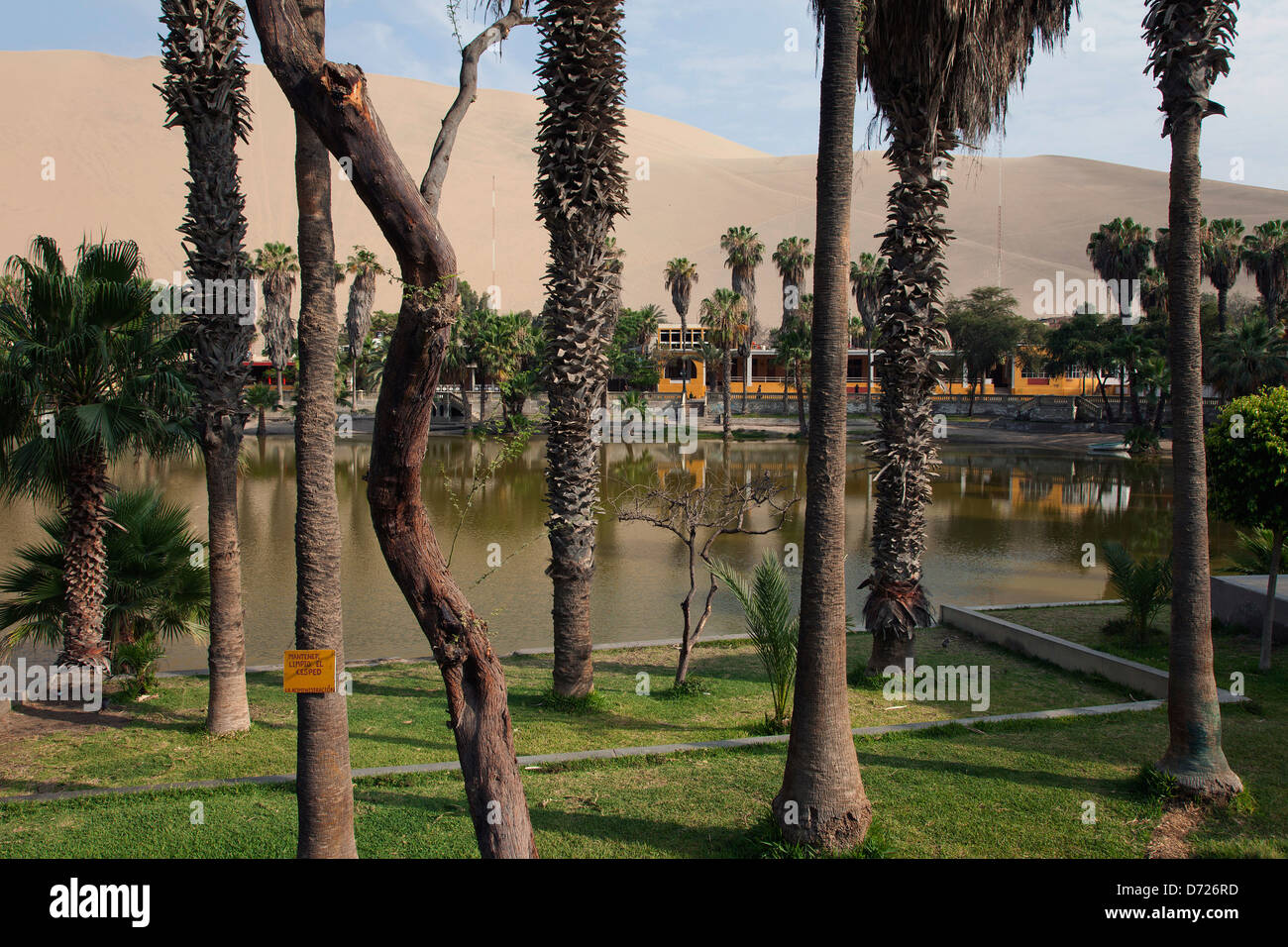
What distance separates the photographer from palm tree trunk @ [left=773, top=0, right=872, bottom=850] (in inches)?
237

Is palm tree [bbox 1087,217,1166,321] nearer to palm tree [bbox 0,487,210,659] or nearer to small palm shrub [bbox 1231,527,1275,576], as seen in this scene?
small palm shrub [bbox 1231,527,1275,576]

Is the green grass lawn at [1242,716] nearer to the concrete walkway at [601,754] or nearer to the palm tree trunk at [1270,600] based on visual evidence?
the palm tree trunk at [1270,600]

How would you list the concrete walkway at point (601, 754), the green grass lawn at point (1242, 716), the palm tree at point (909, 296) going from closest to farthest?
1. the green grass lawn at point (1242, 716)
2. the concrete walkway at point (601, 754)
3. the palm tree at point (909, 296)

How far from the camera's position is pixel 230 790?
23.6ft

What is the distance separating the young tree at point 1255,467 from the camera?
9570 millimetres

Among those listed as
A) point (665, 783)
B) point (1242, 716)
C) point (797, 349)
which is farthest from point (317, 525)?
point (797, 349)

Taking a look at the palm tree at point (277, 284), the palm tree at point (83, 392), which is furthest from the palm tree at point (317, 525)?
the palm tree at point (277, 284)

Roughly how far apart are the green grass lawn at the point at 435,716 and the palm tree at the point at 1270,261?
47.4m

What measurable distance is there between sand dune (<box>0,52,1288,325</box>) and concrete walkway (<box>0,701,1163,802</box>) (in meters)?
94.7

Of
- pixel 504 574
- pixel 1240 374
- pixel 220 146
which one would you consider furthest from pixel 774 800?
pixel 1240 374

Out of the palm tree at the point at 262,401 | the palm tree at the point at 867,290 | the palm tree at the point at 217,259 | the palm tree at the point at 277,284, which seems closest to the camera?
the palm tree at the point at 217,259

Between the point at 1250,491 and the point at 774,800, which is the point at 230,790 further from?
the point at 1250,491

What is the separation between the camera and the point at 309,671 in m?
4.77
